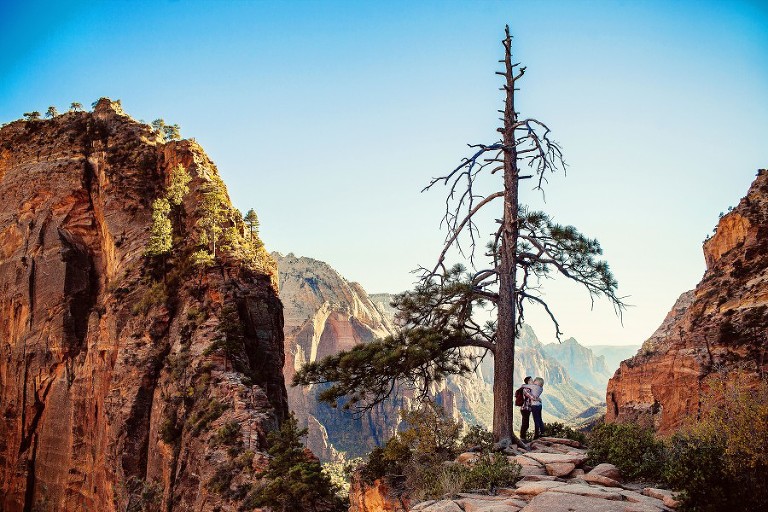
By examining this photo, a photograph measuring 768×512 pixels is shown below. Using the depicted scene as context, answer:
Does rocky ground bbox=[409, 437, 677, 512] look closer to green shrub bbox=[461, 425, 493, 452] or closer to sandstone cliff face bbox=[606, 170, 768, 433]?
green shrub bbox=[461, 425, 493, 452]

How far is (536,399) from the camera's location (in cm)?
1664

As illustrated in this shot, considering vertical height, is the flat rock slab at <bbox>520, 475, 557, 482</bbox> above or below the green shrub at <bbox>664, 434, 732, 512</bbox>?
below

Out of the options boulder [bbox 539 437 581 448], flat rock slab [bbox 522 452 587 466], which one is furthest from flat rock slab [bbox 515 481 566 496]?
boulder [bbox 539 437 581 448]

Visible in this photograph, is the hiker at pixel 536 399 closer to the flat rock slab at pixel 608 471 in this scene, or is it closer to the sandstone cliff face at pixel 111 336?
the flat rock slab at pixel 608 471

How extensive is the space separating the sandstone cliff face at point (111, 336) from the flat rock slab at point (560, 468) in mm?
19961

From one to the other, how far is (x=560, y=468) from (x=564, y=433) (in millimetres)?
4685

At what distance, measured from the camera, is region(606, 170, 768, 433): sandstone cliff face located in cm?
3866

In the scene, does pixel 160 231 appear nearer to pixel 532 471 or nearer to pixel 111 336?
pixel 111 336

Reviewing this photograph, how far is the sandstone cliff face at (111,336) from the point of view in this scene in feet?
117

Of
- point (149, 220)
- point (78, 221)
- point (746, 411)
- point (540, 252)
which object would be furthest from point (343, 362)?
point (78, 221)

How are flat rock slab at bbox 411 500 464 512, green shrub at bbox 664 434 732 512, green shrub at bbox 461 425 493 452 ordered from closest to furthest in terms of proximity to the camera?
green shrub at bbox 664 434 732 512
flat rock slab at bbox 411 500 464 512
green shrub at bbox 461 425 493 452

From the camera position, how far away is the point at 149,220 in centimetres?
4934

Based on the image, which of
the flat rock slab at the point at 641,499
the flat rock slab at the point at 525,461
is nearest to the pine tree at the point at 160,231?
the flat rock slab at the point at 525,461

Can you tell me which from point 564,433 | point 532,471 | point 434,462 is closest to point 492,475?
point 532,471
